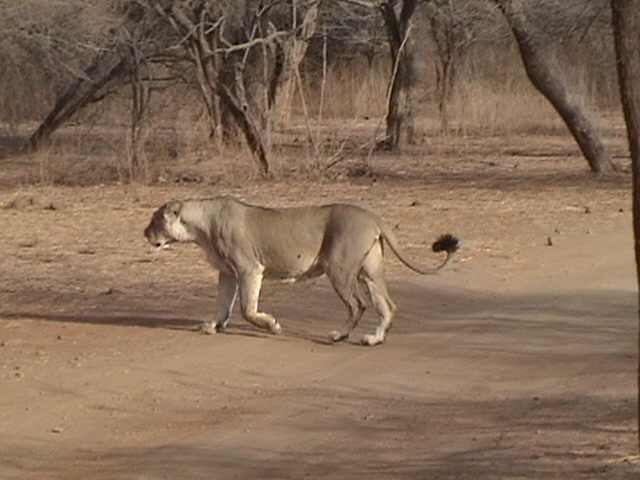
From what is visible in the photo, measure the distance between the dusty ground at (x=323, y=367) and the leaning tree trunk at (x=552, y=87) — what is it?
5.14 m

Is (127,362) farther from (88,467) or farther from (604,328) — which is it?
(604,328)

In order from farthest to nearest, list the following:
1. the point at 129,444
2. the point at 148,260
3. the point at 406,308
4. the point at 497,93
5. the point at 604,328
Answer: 1. the point at 497,93
2. the point at 148,260
3. the point at 406,308
4. the point at 604,328
5. the point at 129,444

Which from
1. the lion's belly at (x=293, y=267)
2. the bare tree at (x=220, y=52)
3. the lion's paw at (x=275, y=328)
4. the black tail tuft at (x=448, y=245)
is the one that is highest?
the bare tree at (x=220, y=52)

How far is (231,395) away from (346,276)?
162 centimetres

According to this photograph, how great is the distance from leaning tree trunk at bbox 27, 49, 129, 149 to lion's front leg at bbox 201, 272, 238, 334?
41.8ft

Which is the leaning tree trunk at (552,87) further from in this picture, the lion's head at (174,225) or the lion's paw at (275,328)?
the lion's paw at (275,328)

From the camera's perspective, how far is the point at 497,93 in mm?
32688

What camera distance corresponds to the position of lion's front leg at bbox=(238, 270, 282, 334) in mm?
10070

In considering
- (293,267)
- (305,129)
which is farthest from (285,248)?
(305,129)

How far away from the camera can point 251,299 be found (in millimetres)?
10070

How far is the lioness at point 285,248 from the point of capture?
9.98m

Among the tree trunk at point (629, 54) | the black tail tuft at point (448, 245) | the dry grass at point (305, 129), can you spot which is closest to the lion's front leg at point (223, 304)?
the black tail tuft at point (448, 245)

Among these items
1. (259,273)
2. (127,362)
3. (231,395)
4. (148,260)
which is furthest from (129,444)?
(148,260)

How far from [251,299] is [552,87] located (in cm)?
1275
